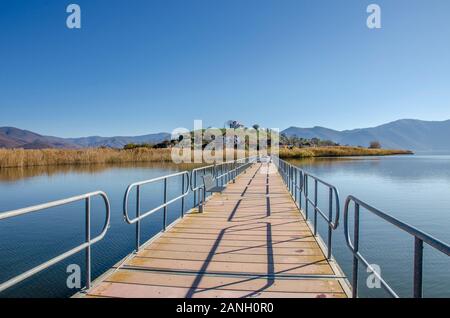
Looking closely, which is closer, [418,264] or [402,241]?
[418,264]

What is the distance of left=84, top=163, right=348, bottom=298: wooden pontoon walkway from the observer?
3133 millimetres

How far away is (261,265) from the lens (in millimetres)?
3828

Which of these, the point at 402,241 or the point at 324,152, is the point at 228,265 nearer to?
the point at 402,241

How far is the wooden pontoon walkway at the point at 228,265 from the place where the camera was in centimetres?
313

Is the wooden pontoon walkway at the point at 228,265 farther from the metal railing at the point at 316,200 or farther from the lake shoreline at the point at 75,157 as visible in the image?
the lake shoreline at the point at 75,157

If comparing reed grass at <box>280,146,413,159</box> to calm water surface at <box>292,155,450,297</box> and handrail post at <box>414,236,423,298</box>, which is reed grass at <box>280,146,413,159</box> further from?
handrail post at <box>414,236,423,298</box>

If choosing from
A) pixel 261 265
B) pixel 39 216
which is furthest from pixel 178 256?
pixel 39 216

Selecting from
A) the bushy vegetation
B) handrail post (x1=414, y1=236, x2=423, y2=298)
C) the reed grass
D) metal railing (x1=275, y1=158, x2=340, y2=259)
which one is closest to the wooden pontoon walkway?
metal railing (x1=275, y1=158, x2=340, y2=259)

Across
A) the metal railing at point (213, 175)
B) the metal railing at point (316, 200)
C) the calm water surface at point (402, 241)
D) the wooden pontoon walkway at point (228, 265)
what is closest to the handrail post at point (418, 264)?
the wooden pontoon walkway at point (228, 265)

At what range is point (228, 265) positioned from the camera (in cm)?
381

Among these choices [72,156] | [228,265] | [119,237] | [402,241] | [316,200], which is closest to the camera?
[228,265]

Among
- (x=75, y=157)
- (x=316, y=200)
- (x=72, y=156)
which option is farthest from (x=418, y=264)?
(x=75, y=157)
